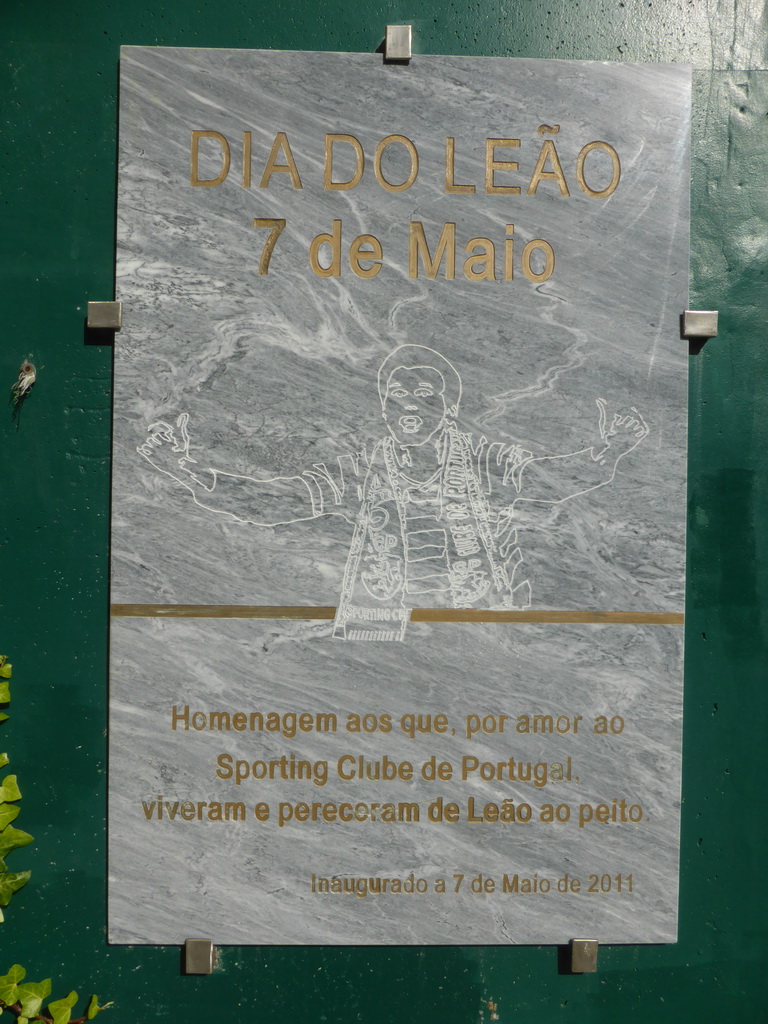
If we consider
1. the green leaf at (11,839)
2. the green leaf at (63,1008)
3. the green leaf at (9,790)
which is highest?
the green leaf at (9,790)

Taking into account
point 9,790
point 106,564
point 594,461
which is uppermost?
point 594,461

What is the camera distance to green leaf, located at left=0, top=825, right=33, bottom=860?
2.91 metres

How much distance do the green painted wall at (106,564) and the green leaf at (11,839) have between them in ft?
0.18

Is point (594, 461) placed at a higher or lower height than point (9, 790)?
higher

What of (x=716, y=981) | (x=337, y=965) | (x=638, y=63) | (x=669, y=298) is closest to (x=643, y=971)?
(x=716, y=981)

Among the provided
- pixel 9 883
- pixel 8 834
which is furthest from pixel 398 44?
pixel 9 883

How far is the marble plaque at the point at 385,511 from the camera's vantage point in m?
2.89

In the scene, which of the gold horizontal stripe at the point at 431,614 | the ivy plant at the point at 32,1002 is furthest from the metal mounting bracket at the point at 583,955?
the ivy plant at the point at 32,1002

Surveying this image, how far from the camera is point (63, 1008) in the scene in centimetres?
286

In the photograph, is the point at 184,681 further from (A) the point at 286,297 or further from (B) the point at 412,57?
(B) the point at 412,57

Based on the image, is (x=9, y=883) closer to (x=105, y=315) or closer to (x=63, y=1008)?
(x=63, y=1008)

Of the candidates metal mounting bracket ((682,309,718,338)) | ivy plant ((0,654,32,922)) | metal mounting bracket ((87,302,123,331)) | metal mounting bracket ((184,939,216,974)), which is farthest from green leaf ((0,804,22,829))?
metal mounting bracket ((682,309,718,338))

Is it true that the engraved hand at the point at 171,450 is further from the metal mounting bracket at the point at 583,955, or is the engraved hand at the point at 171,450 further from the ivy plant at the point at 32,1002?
the metal mounting bracket at the point at 583,955

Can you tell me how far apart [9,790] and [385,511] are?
1765mm
